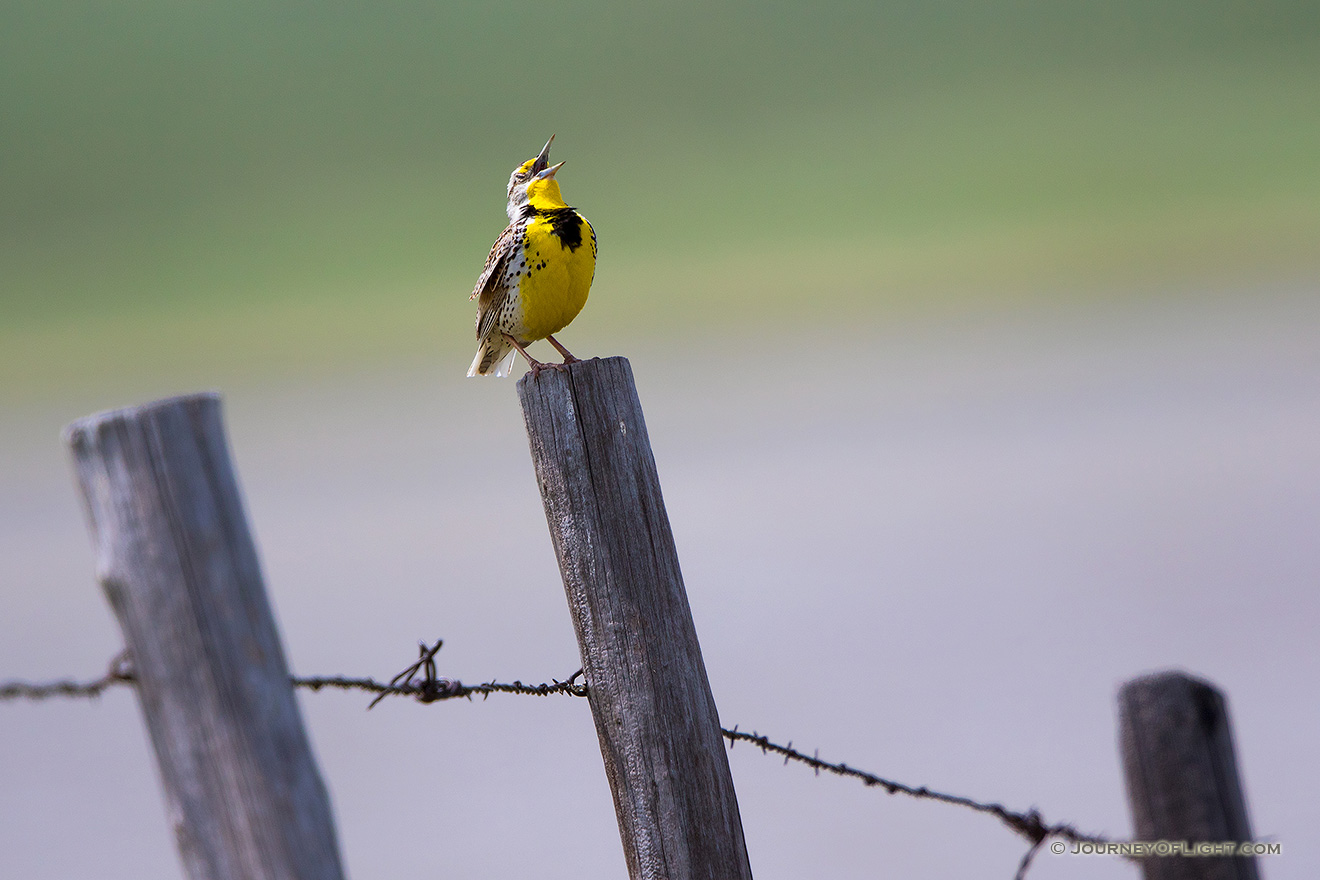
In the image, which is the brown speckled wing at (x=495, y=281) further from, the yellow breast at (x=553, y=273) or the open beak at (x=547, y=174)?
the open beak at (x=547, y=174)

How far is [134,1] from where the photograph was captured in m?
26.2

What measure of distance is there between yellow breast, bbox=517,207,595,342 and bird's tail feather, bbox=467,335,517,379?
10.7 inches

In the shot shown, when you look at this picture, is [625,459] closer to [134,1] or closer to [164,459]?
[164,459]

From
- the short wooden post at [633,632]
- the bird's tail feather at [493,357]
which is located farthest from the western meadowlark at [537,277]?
the short wooden post at [633,632]

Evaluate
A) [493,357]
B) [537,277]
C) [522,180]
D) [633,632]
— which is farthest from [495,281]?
[633,632]

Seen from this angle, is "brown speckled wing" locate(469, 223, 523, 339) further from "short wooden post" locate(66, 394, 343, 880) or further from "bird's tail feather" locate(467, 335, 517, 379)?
"short wooden post" locate(66, 394, 343, 880)

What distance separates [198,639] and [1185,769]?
0.79 metres

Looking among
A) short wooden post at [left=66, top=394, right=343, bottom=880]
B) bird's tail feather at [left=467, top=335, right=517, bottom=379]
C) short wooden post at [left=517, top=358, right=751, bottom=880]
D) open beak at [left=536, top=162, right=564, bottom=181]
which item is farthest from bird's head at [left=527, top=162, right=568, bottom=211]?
short wooden post at [left=66, top=394, right=343, bottom=880]

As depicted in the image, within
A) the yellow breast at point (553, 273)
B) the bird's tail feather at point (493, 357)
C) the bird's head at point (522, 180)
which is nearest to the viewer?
the yellow breast at point (553, 273)

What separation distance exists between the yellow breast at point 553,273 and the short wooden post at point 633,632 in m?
0.82

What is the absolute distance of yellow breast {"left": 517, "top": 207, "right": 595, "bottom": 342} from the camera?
2.06 meters

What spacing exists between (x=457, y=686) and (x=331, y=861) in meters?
0.49

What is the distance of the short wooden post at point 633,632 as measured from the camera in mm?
1216

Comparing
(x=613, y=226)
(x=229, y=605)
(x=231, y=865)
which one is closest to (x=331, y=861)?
(x=231, y=865)
